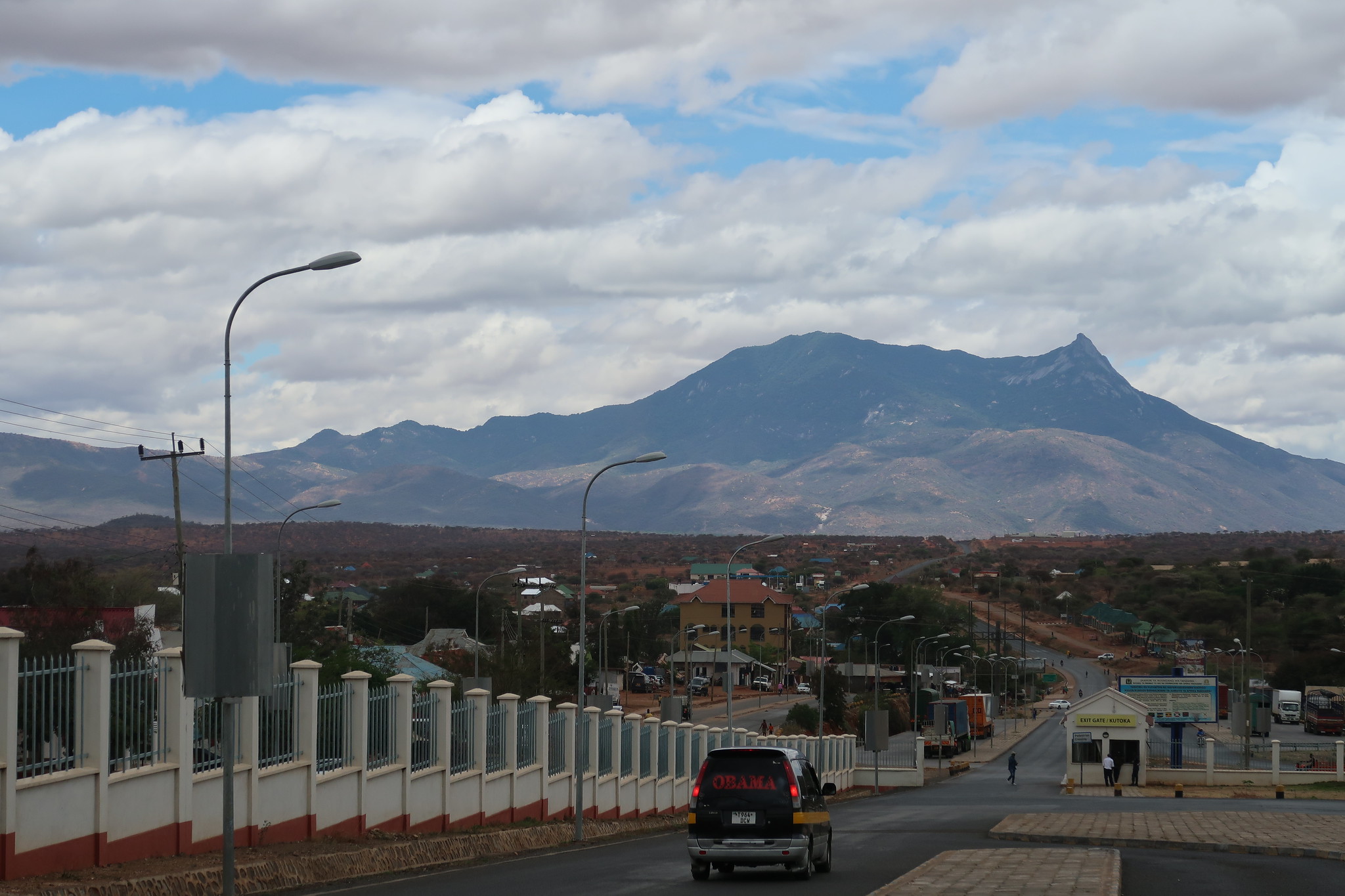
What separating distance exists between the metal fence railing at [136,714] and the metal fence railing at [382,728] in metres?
5.01

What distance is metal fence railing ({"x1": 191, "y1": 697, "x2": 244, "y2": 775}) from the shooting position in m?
17.8

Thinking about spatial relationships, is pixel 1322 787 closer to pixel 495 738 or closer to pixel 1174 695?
pixel 1174 695

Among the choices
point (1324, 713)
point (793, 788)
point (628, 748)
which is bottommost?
point (1324, 713)

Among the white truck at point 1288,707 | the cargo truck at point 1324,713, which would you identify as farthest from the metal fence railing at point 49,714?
the white truck at point 1288,707

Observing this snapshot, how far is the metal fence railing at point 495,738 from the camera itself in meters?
26.7

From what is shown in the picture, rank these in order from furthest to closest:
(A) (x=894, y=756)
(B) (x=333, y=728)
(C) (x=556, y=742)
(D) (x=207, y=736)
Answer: (A) (x=894, y=756) → (C) (x=556, y=742) → (B) (x=333, y=728) → (D) (x=207, y=736)

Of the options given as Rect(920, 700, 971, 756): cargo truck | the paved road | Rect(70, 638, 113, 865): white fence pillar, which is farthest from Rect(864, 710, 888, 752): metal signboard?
Rect(70, 638, 113, 865): white fence pillar

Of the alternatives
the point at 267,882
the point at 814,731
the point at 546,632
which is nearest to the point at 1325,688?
the point at 814,731

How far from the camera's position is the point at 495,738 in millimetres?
27156

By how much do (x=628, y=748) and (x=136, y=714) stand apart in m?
21.4

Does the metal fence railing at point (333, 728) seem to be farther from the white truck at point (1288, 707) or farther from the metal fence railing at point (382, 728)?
the white truck at point (1288, 707)

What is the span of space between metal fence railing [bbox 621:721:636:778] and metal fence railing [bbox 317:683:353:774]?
15.6 metres

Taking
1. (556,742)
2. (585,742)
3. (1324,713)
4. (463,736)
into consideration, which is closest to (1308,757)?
(1324,713)

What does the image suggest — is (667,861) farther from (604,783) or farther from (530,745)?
(604,783)
